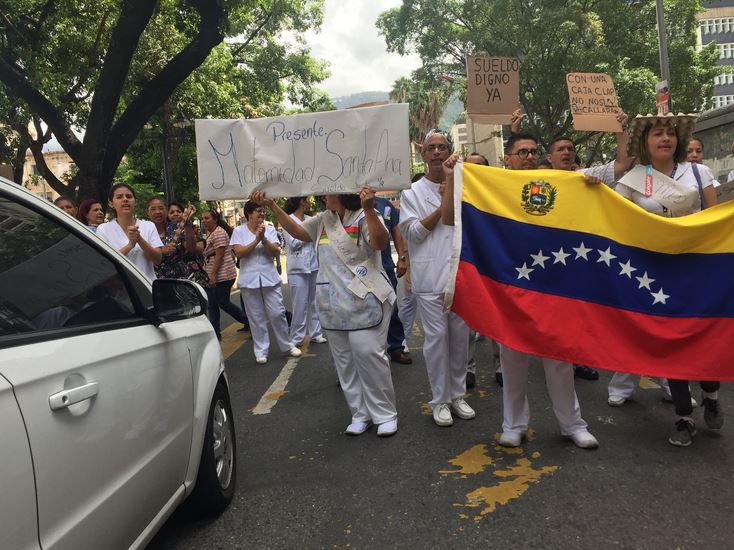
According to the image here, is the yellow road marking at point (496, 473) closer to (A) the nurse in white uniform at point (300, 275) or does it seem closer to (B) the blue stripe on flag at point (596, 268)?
(B) the blue stripe on flag at point (596, 268)

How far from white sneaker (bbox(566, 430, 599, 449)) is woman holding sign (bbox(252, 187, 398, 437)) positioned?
1144 mm

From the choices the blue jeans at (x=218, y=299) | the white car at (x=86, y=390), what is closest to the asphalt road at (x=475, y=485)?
the white car at (x=86, y=390)

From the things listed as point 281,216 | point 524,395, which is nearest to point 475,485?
point 524,395

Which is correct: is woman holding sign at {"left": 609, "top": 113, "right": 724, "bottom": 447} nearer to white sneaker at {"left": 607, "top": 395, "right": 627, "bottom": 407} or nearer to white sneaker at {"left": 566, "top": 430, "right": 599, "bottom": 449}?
white sneaker at {"left": 566, "top": 430, "right": 599, "bottom": 449}

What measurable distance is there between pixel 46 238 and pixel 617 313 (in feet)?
9.52

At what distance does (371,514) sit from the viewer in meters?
2.95

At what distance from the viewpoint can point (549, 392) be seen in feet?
11.9

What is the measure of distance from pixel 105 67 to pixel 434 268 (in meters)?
9.26

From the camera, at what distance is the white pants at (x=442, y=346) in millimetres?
4105

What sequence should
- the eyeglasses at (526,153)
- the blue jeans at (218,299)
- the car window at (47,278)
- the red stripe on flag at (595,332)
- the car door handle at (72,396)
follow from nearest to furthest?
the car door handle at (72,396), the car window at (47,278), the red stripe on flag at (595,332), the eyeglasses at (526,153), the blue jeans at (218,299)

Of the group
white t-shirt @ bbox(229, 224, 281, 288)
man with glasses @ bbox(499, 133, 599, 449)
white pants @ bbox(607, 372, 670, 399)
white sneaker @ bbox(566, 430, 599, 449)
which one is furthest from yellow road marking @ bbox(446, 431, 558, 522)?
white t-shirt @ bbox(229, 224, 281, 288)

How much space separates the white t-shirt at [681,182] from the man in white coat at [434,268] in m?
1.11

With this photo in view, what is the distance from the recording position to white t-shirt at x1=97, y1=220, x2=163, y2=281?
521 centimetres

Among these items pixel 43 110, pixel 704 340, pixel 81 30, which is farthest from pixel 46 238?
pixel 81 30
